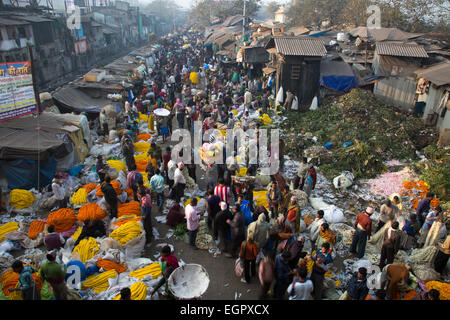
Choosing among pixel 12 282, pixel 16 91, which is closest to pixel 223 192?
pixel 12 282

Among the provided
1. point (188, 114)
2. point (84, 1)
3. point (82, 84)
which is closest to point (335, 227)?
point (188, 114)

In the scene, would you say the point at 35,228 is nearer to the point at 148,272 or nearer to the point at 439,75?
the point at 148,272

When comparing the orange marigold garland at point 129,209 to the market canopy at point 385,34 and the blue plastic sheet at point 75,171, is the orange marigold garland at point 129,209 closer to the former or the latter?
the blue plastic sheet at point 75,171

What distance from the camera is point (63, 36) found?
99.7 ft

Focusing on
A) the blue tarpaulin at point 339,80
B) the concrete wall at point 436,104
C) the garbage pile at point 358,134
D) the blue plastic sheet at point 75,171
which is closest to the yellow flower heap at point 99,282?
the blue plastic sheet at point 75,171

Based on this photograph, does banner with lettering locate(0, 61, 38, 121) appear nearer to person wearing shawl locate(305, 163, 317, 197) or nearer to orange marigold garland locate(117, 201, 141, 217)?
orange marigold garland locate(117, 201, 141, 217)

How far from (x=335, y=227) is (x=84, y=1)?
57.5 meters

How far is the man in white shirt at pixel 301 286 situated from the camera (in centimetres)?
471

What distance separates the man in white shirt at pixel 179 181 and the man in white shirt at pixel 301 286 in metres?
4.40

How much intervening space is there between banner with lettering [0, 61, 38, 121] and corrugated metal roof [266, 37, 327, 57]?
10.8 meters

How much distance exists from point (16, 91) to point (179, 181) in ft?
20.7

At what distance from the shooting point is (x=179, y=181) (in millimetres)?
8406

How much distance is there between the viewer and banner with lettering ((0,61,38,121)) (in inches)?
382
